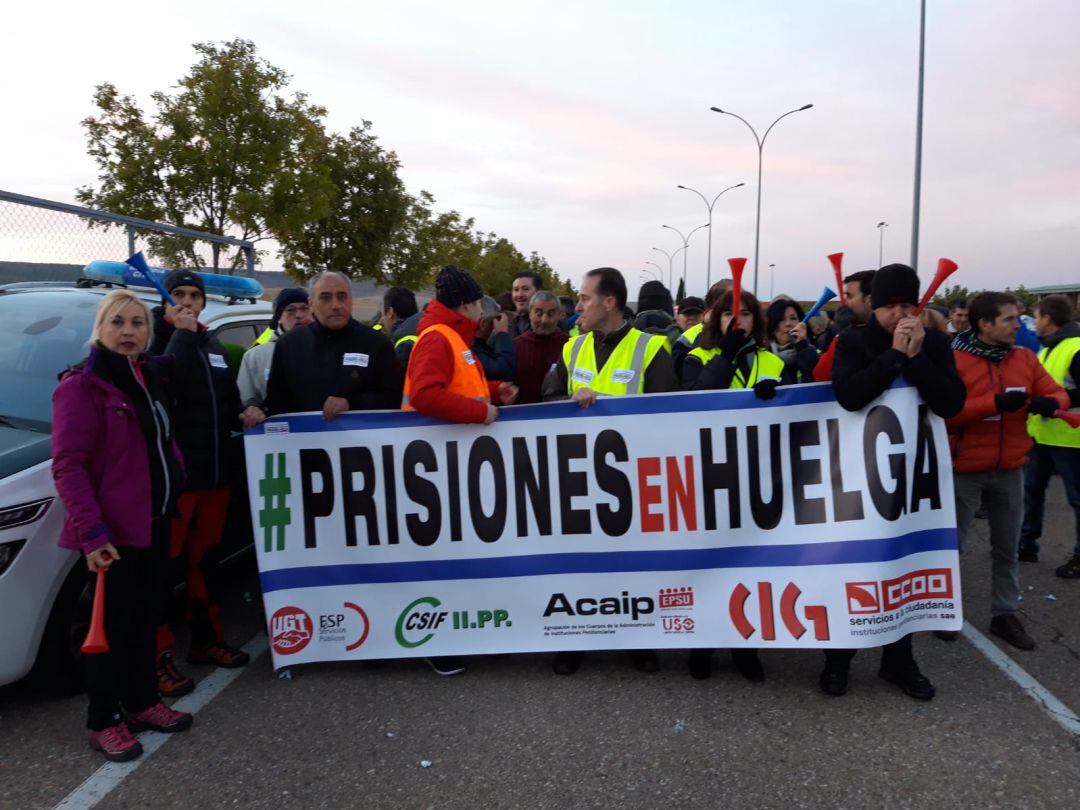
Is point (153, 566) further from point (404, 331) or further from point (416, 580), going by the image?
point (404, 331)

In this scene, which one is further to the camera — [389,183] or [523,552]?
[389,183]

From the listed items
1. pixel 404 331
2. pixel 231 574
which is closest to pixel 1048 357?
pixel 404 331

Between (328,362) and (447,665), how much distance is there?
1.63 m

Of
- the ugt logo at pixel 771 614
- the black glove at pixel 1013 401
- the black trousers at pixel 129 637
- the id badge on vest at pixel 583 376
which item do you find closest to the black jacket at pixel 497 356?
the id badge on vest at pixel 583 376

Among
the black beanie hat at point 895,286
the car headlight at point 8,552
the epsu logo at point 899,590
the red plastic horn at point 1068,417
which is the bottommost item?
the epsu logo at point 899,590

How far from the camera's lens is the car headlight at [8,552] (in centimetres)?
328

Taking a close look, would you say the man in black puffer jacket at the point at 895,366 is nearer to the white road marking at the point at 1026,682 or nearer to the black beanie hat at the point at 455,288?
the white road marking at the point at 1026,682

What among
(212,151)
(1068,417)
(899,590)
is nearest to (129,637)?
(899,590)

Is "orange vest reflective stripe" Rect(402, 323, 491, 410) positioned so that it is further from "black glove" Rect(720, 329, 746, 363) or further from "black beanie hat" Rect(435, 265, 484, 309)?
"black glove" Rect(720, 329, 746, 363)

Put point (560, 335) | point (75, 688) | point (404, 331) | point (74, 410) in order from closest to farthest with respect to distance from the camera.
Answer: point (74, 410) → point (75, 688) → point (560, 335) → point (404, 331)

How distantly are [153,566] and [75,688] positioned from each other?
0.78 meters

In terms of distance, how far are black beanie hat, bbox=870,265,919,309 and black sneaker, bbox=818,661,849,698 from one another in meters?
1.66

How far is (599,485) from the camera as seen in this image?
4.03 meters

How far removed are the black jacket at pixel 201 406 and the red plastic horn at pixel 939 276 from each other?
329 centimetres
